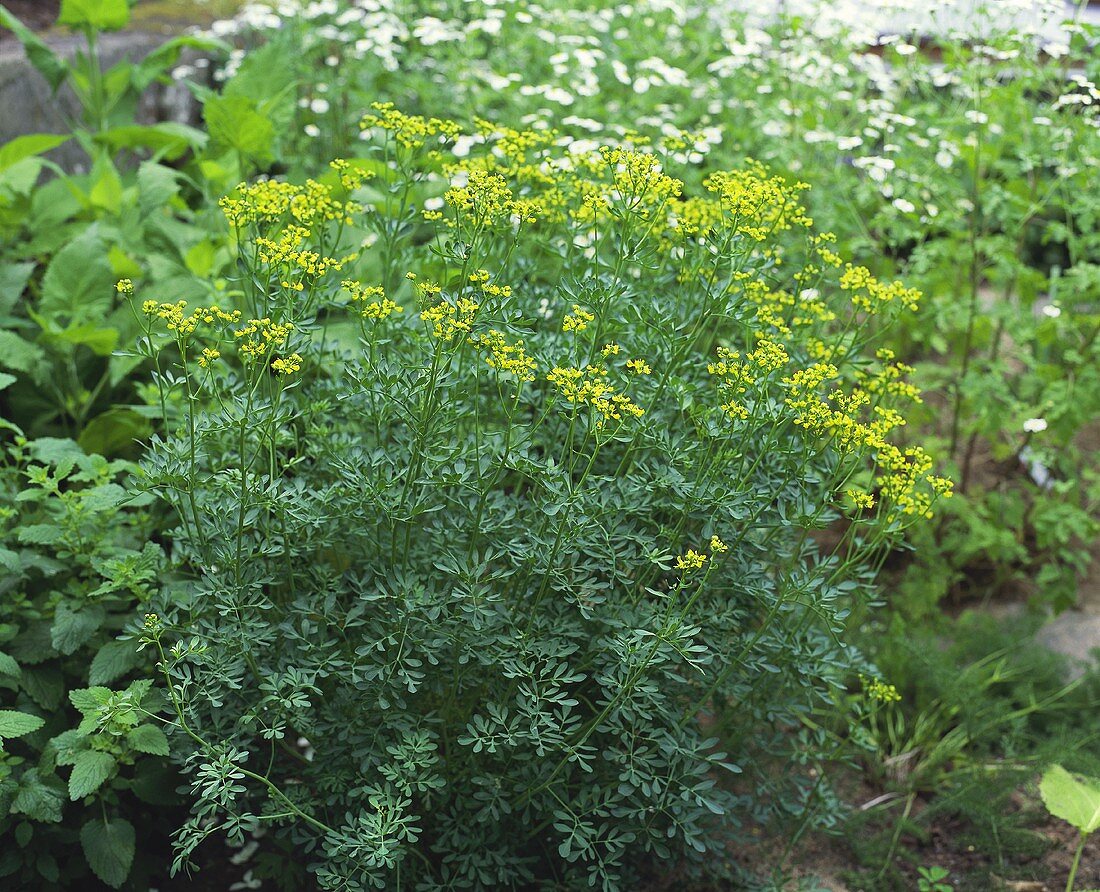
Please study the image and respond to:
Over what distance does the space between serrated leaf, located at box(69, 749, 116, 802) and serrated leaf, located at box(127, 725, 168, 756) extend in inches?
2.3

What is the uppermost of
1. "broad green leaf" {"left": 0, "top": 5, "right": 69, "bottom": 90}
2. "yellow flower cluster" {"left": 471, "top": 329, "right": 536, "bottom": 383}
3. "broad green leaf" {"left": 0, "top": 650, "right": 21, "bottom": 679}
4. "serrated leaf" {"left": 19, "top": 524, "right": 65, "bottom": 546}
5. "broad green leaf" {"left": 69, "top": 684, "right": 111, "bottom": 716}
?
"yellow flower cluster" {"left": 471, "top": 329, "right": 536, "bottom": 383}

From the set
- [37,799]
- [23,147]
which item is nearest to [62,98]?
[23,147]

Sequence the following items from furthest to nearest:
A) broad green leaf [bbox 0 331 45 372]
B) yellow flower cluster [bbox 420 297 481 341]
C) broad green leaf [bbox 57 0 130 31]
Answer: broad green leaf [bbox 57 0 130 31]
broad green leaf [bbox 0 331 45 372]
yellow flower cluster [bbox 420 297 481 341]

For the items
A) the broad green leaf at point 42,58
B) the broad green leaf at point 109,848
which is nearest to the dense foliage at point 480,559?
the broad green leaf at point 109,848

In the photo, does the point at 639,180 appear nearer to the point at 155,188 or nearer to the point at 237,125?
the point at 237,125

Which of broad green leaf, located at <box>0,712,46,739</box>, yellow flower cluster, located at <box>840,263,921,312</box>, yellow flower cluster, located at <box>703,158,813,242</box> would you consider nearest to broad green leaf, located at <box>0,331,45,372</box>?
broad green leaf, located at <box>0,712,46,739</box>

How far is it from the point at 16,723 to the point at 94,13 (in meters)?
2.61

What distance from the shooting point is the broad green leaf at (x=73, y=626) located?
227 centimetres

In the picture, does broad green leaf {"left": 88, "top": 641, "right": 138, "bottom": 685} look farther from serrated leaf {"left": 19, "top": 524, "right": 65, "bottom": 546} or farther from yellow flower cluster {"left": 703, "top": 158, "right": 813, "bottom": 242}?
yellow flower cluster {"left": 703, "top": 158, "right": 813, "bottom": 242}

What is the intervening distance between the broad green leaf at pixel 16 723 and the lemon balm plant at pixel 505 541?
0.83ft

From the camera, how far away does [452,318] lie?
1935mm

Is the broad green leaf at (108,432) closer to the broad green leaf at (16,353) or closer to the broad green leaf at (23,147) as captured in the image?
the broad green leaf at (16,353)

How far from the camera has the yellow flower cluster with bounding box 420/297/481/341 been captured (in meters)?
1.86

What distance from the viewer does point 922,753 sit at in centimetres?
311
